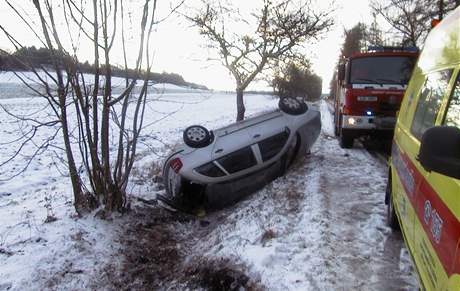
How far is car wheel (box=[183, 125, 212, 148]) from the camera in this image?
29.2 feet

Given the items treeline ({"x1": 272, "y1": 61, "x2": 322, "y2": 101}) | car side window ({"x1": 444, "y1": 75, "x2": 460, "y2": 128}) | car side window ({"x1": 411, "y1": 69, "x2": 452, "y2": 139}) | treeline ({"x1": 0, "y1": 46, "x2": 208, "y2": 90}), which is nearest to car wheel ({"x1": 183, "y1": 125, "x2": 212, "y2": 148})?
treeline ({"x1": 0, "y1": 46, "x2": 208, "y2": 90})

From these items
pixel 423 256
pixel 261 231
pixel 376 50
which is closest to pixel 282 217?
pixel 261 231

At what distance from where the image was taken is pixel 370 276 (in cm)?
480

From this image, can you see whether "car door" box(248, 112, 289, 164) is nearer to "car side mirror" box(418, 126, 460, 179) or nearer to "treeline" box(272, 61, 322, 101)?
"treeline" box(272, 61, 322, 101)

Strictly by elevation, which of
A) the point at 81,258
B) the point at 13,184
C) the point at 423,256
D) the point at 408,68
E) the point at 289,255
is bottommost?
the point at 13,184

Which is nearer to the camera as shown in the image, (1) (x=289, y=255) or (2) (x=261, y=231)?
(1) (x=289, y=255)

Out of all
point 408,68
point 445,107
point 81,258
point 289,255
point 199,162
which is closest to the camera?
point 445,107

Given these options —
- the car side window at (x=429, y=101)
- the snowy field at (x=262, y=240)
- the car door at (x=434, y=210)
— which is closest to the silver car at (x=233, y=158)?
the snowy field at (x=262, y=240)

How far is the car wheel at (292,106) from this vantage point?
10238mm

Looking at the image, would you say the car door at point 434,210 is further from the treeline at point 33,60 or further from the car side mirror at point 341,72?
the car side mirror at point 341,72

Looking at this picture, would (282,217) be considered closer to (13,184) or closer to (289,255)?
(289,255)

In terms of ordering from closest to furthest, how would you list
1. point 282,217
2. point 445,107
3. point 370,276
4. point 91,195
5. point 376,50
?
1. point 445,107
2. point 370,276
3. point 282,217
4. point 91,195
5. point 376,50

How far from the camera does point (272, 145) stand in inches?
372

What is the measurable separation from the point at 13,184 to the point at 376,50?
9.60 meters
